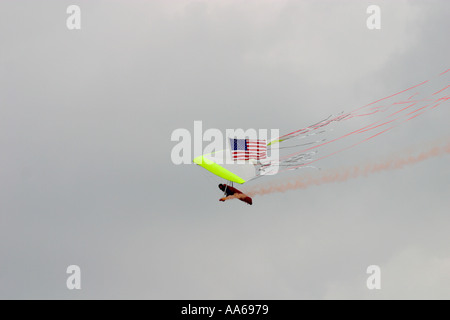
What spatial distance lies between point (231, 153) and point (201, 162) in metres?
3.73

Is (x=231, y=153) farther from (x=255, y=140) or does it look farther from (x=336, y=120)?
(x=336, y=120)

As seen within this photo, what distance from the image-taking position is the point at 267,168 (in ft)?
382

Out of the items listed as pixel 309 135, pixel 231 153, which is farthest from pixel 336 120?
pixel 231 153

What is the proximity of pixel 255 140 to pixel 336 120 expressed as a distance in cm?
932
